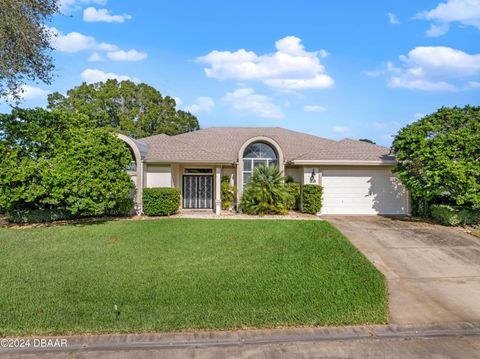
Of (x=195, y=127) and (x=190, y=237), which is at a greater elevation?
(x=195, y=127)

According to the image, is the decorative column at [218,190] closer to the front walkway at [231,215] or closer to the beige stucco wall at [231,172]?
the front walkway at [231,215]

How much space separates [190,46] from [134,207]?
9.67m

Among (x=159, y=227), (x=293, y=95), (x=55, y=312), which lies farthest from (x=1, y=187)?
(x=293, y=95)

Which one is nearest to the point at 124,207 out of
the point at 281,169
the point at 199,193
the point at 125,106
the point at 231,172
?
the point at 199,193

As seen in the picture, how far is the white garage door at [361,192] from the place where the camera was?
640 inches

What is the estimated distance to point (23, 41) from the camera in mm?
12555

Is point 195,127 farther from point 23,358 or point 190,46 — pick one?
point 23,358

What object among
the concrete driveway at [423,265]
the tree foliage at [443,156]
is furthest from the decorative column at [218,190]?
the tree foliage at [443,156]

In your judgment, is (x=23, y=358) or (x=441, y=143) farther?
(x=441, y=143)

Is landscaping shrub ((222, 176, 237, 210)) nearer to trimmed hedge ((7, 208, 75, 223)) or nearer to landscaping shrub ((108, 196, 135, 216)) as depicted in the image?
landscaping shrub ((108, 196, 135, 216))

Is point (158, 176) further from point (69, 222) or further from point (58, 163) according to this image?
point (58, 163)

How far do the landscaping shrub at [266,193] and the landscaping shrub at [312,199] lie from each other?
1035 mm

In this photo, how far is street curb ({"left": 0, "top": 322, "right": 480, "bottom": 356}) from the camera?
15.2 ft

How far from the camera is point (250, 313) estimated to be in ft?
18.0
